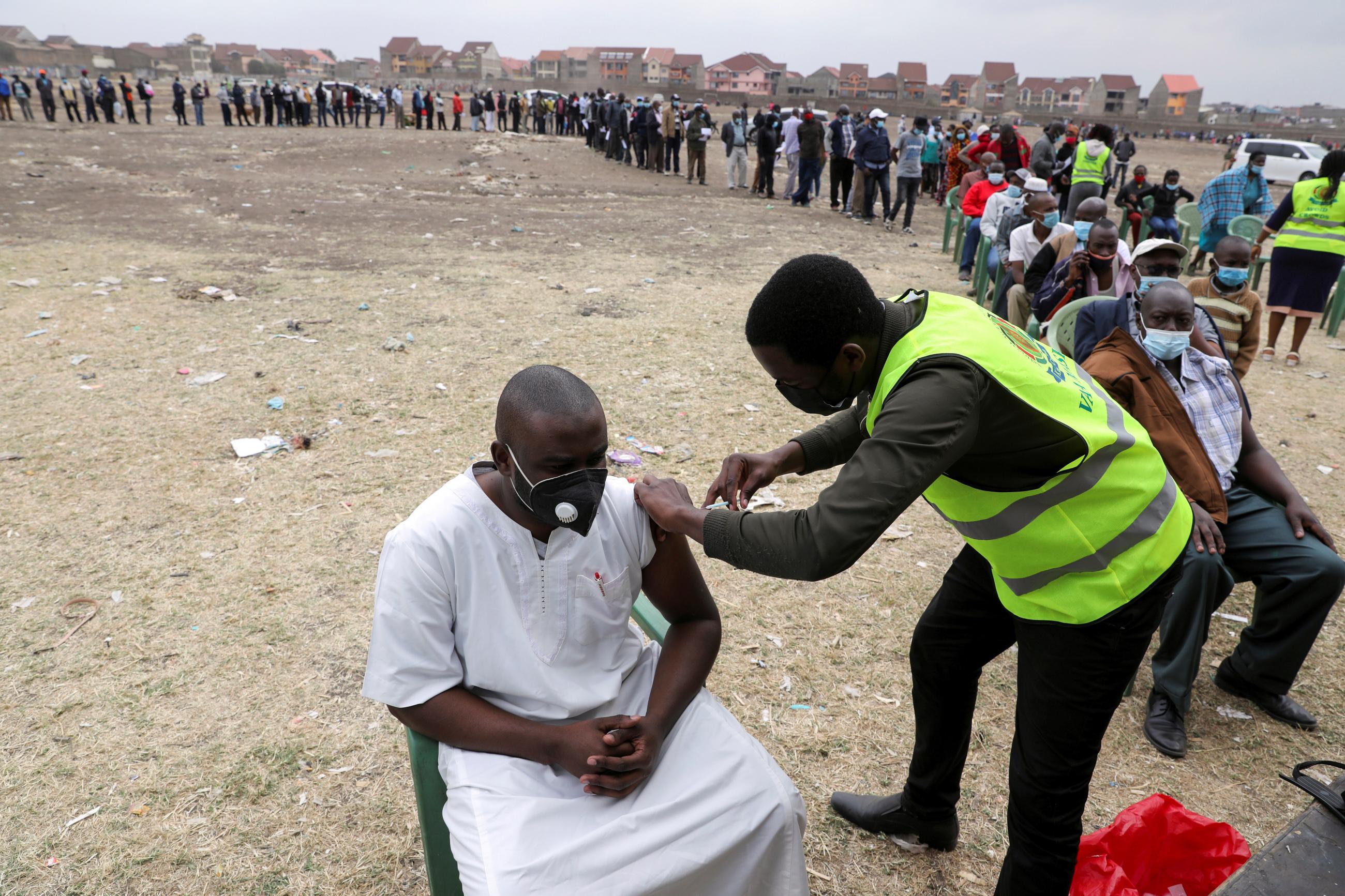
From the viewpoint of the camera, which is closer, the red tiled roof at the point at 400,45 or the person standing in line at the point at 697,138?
the person standing in line at the point at 697,138

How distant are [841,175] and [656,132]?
5.56 m

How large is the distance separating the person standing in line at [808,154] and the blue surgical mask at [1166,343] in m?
12.1

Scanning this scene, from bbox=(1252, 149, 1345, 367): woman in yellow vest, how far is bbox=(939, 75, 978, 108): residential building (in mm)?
84503

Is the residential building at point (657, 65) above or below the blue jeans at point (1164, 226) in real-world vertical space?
above

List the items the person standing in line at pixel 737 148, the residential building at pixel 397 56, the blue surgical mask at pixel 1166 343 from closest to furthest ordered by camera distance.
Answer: the blue surgical mask at pixel 1166 343 → the person standing in line at pixel 737 148 → the residential building at pixel 397 56

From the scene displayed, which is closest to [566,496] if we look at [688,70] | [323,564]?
[323,564]

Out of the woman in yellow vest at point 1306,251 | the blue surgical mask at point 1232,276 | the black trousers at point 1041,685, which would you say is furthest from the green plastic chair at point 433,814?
the woman in yellow vest at point 1306,251

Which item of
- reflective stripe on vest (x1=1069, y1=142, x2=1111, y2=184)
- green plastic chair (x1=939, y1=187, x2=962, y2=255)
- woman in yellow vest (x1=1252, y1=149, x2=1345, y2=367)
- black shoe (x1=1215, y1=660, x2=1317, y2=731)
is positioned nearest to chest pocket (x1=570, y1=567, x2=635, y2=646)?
black shoe (x1=1215, y1=660, x2=1317, y2=731)

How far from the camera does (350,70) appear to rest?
102 m

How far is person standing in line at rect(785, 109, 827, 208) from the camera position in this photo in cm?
1446

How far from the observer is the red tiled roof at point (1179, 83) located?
88.1m

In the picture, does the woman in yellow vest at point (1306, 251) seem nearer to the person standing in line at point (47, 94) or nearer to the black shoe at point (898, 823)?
the black shoe at point (898, 823)

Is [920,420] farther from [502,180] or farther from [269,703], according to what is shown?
[502,180]

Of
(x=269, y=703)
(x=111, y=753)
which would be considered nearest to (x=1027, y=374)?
(x=269, y=703)
